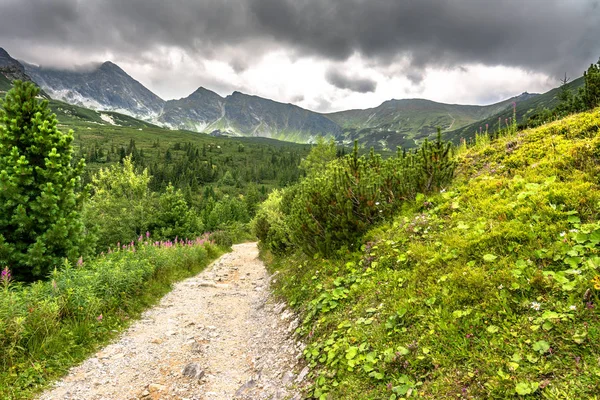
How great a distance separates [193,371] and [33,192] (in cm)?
860

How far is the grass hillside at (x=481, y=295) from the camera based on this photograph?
3115 millimetres

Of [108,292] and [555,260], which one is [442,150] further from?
[108,292]

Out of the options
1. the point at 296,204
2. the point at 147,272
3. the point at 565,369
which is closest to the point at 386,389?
the point at 565,369

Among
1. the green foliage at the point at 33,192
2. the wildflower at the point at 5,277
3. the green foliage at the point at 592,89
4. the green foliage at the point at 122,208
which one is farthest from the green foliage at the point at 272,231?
the green foliage at the point at 592,89

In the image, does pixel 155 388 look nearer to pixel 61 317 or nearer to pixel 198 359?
pixel 198 359

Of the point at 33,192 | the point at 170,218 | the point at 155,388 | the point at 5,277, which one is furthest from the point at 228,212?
the point at 155,388

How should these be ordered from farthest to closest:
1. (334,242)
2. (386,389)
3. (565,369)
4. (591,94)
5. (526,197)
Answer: (591,94) < (334,242) < (526,197) < (386,389) < (565,369)

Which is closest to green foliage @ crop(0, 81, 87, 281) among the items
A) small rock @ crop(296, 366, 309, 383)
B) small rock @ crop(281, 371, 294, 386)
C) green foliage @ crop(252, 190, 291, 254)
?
green foliage @ crop(252, 190, 291, 254)

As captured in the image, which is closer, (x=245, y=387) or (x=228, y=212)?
(x=245, y=387)

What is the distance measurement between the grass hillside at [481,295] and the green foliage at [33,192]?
870cm

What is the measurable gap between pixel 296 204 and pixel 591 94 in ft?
35.0

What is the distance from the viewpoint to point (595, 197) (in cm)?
474

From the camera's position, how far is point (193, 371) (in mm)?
5824

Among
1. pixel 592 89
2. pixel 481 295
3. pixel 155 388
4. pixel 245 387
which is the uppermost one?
pixel 592 89
